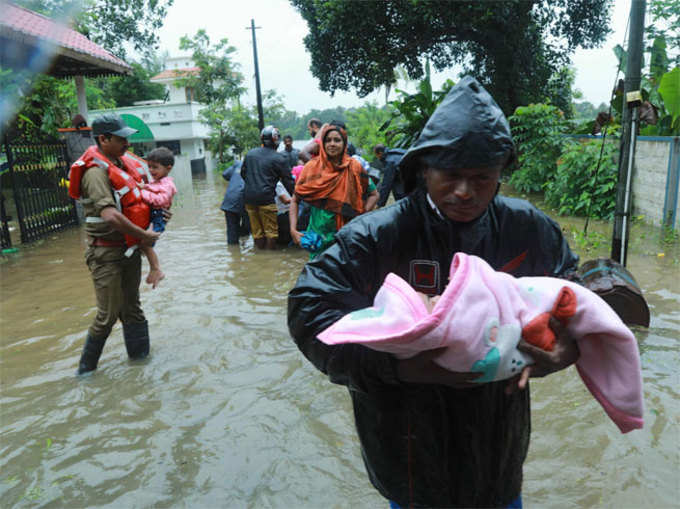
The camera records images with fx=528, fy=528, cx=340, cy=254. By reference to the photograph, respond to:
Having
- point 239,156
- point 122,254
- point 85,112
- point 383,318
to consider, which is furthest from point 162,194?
point 239,156

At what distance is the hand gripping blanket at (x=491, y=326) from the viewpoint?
117cm

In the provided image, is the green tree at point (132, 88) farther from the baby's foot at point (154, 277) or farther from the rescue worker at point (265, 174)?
the baby's foot at point (154, 277)

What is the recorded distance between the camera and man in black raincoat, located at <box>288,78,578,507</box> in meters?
1.41

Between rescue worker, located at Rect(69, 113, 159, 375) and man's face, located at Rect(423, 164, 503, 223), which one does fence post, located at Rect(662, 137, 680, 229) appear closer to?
rescue worker, located at Rect(69, 113, 159, 375)

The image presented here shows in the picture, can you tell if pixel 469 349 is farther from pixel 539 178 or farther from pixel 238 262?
pixel 539 178

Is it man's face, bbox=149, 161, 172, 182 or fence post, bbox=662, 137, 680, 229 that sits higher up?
man's face, bbox=149, 161, 172, 182

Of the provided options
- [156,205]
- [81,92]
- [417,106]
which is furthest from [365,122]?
[156,205]

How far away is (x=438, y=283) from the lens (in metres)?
1.57

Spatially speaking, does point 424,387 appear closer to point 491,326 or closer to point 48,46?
point 491,326

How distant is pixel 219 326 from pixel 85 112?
1054 cm

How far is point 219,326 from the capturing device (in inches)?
206

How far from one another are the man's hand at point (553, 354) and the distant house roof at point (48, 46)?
29.3 ft

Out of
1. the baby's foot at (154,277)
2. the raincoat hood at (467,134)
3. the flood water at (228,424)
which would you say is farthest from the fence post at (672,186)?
the raincoat hood at (467,134)

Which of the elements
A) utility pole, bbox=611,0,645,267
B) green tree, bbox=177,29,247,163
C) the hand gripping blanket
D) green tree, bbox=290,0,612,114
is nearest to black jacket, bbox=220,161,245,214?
utility pole, bbox=611,0,645,267
